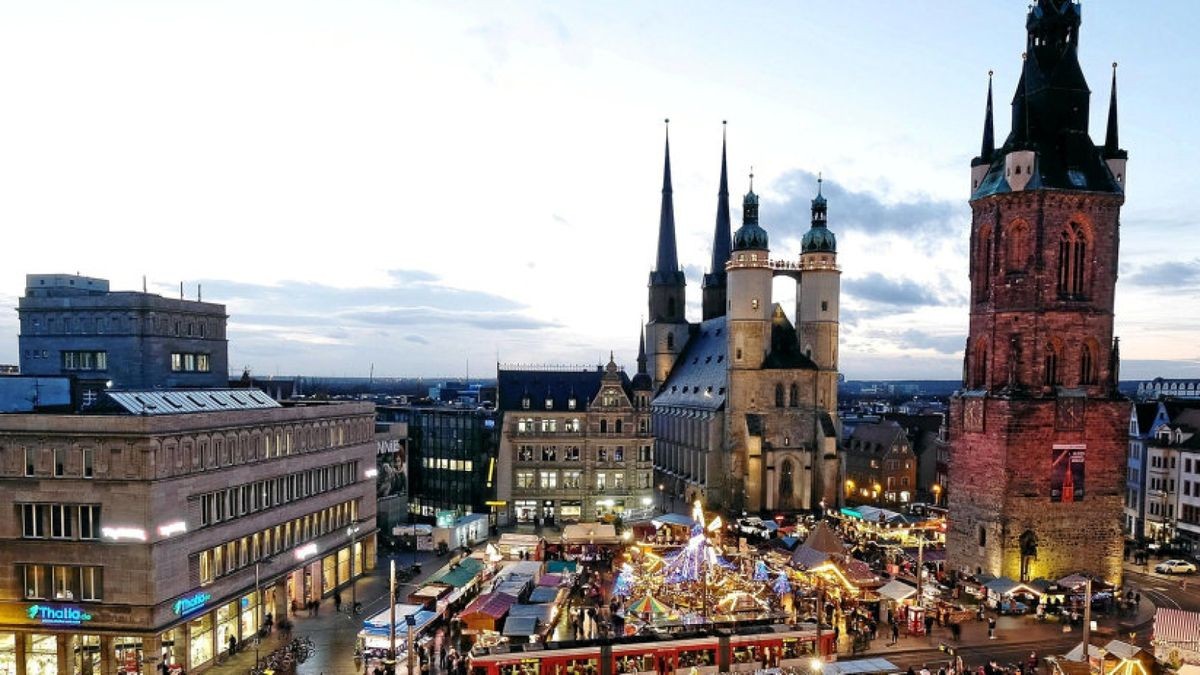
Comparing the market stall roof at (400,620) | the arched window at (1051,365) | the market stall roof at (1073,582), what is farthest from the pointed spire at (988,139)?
the market stall roof at (400,620)

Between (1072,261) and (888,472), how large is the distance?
4629 centimetres

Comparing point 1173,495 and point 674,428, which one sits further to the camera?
point 674,428

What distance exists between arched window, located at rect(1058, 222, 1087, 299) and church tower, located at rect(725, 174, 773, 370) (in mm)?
36454

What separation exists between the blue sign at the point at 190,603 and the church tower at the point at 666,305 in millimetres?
79473

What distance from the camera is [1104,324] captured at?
53.1m

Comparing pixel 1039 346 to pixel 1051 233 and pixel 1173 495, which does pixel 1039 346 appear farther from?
pixel 1173 495

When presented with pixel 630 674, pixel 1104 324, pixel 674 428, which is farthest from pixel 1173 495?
pixel 630 674

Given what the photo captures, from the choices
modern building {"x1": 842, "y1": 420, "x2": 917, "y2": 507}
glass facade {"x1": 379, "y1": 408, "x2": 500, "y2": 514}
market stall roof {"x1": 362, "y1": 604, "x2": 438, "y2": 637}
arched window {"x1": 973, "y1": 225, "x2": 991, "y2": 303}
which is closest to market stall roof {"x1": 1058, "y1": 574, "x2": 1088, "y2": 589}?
arched window {"x1": 973, "y1": 225, "x2": 991, "y2": 303}

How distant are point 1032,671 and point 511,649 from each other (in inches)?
904

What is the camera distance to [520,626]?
36.1 metres

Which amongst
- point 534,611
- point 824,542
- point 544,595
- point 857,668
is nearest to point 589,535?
point 544,595

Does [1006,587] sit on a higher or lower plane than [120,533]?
lower

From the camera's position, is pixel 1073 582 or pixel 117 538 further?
pixel 1073 582

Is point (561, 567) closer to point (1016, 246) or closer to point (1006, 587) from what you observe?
point (1006, 587)
